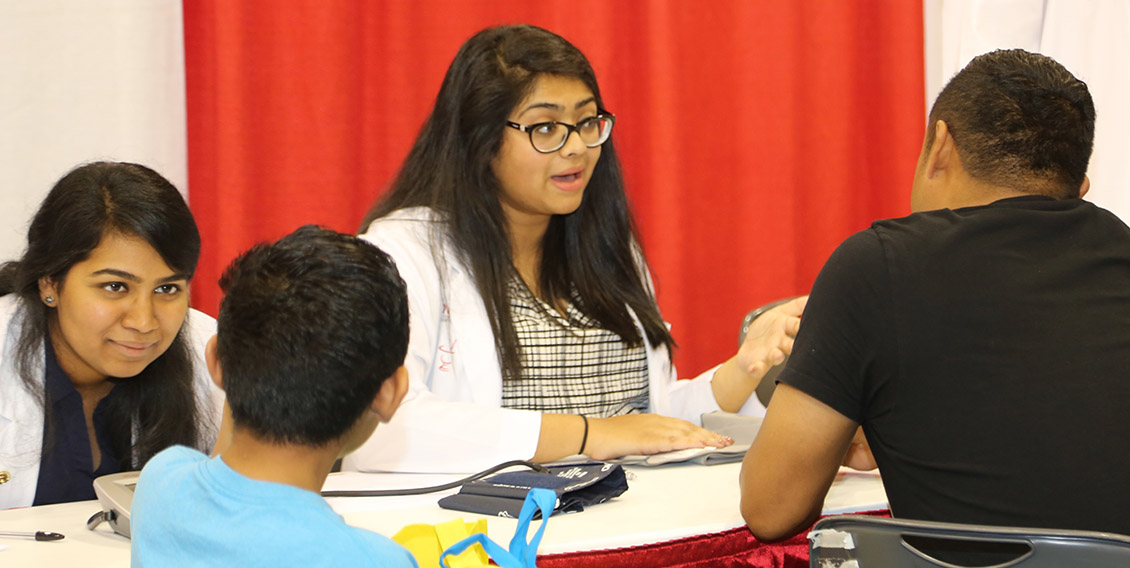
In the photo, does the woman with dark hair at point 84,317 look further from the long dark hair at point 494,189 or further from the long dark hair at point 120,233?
the long dark hair at point 494,189

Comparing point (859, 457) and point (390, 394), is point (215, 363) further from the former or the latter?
point (859, 457)

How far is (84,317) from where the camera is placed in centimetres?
175

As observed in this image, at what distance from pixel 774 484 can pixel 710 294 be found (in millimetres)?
2061

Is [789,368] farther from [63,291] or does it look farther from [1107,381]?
[63,291]

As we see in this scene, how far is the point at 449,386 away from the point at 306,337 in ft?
3.88

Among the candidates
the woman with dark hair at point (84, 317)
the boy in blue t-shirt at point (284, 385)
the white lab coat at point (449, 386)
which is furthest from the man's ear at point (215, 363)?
the woman with dark hair at point (84, 317)

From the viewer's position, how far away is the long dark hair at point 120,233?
1.75 meters

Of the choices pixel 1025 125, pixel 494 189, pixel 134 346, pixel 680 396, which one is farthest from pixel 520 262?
pixel 1025 125

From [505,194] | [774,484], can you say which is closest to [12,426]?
[505,194]

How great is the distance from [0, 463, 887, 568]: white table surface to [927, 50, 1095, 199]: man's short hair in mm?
513

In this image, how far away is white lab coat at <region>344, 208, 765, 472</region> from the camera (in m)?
1.76

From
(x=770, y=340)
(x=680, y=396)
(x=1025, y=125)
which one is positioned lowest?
(x=680, y=396)

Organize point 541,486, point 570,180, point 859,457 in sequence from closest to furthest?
point 541,486, point 859,457, point 570,180

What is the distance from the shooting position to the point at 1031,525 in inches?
45.9
